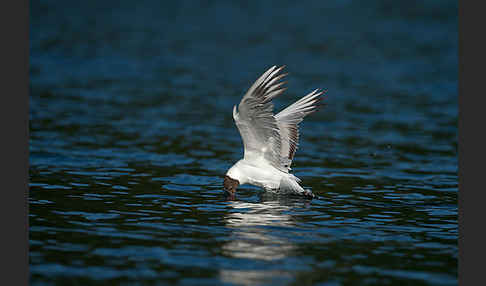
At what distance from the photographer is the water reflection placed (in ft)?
27.2

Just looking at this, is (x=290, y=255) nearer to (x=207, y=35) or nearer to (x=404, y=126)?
(x=404, y=126)

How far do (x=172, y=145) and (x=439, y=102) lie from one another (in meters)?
10.8

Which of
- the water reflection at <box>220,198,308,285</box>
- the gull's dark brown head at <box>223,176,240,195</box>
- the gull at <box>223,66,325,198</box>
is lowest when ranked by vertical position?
the water reflection at <box>220,198,308,285</box>

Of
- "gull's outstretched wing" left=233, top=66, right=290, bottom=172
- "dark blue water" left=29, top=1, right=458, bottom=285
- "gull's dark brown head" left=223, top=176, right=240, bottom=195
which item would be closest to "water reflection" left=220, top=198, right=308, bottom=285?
"dark blue water" left=29, top=1, right=458, bottom=285

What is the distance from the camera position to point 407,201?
489 inches

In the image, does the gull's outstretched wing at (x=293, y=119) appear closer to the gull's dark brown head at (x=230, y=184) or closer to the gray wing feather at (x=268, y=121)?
the gray wing feather at (x=268, y=121)

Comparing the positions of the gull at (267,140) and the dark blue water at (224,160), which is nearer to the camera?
the dark blue water at (224,160)

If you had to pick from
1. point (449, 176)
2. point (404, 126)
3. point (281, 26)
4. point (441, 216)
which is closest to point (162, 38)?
point (281, 26)

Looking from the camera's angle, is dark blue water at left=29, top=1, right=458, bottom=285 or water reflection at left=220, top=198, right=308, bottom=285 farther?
dark blue water at left=29, top=1, right=458, bottom=285

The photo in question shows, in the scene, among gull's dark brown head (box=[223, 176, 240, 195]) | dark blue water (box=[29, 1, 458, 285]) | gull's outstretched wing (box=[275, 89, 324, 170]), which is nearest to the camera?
dark blue water (box=[29, 1, 458, 285])

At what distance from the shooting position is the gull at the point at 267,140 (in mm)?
11070

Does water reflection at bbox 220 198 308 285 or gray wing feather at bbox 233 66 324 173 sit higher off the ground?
gray wing feather at bbox 233 66 324 173

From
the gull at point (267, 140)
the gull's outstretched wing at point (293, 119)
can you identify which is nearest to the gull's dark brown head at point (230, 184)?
the gull at point (267, 140)

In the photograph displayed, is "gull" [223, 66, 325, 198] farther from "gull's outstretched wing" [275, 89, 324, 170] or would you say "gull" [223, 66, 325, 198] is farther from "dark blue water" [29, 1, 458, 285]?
"dark blue water" [29, 1, 458, 285]
